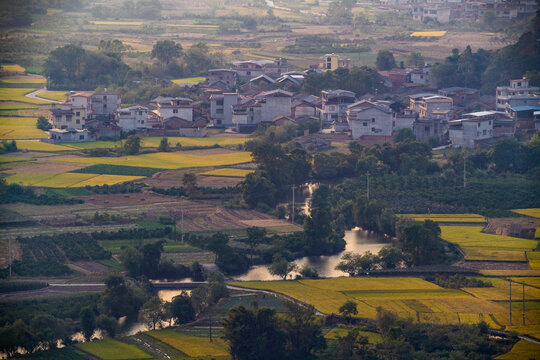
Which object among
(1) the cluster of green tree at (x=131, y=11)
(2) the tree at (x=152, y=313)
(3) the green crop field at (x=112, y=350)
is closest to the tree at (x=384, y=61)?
(1) the cluster of green tree at (x=131, y=11)

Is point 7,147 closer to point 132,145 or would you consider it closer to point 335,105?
point 132,145

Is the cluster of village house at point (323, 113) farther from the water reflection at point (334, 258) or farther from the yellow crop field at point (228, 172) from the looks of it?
the water reflection at point (334, 258)

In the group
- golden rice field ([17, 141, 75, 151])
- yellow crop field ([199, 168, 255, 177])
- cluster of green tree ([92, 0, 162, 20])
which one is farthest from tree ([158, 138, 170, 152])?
cluster of green tree ([92, 0, 162, 20])

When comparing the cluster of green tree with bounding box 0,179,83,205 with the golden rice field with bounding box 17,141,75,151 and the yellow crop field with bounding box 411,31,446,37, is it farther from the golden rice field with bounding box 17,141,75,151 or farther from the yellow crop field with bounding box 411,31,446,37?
the yellow crop field with bounding box 411,31,446,37

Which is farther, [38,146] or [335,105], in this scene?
[335,105]

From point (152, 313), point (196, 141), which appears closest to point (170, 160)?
point (196, 141)

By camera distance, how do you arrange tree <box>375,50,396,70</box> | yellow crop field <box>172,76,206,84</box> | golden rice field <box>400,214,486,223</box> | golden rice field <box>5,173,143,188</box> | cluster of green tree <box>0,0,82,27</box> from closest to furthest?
golden rice field <box>400,214,486,223</box>, golden rice field <box>5,173,143,188</box>, cluster of green tree <box>0,0,82,27</box>, yellow crop field <box>172,76,206,84</box>, tree <box>375,50,396,70</box>
